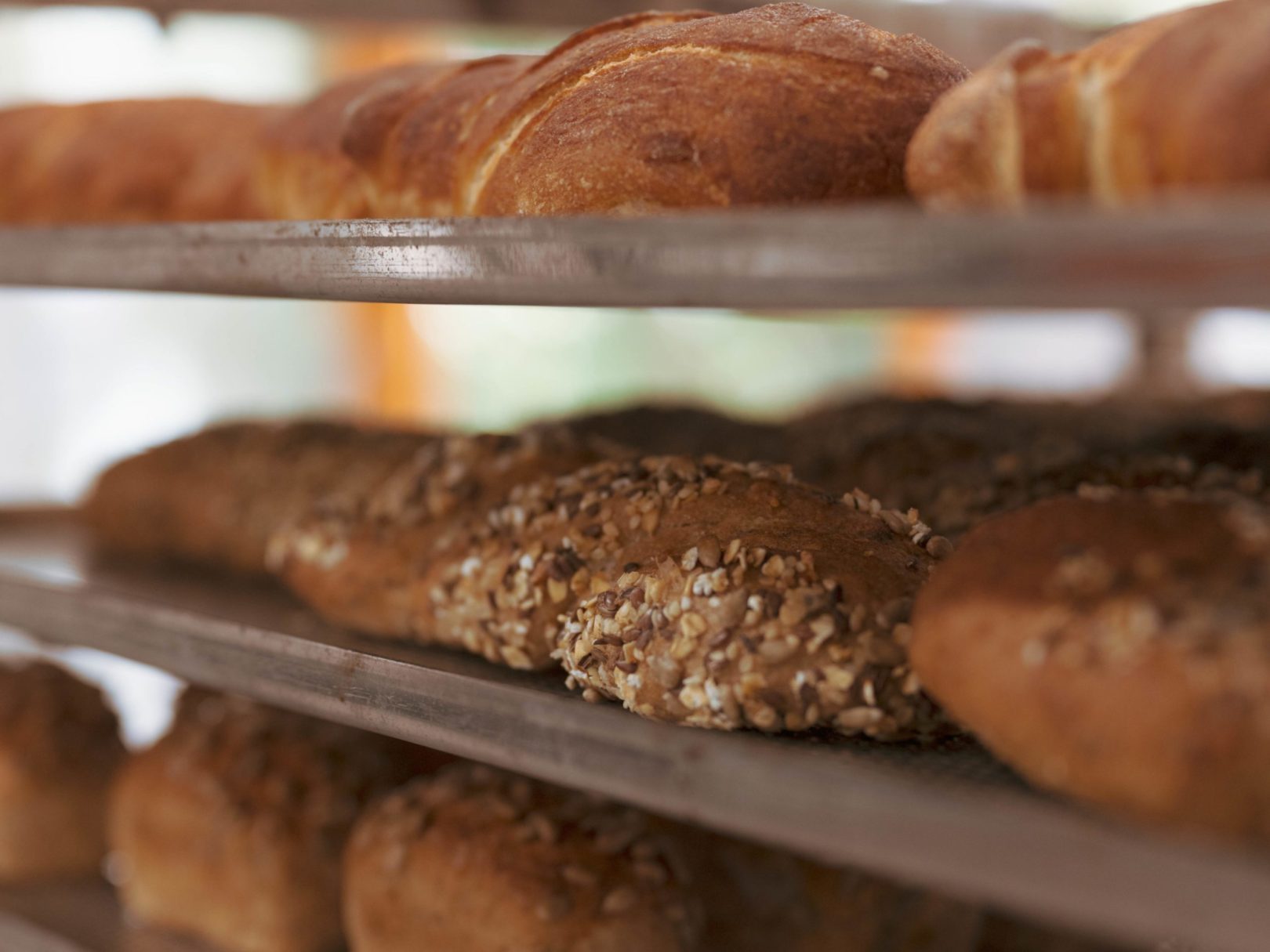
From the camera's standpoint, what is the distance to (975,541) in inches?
43.3

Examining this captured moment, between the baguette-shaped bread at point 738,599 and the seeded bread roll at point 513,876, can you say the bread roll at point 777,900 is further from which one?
the baguette-shaped bread at point 738,599

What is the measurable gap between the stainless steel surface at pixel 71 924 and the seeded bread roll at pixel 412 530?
58 centimetres

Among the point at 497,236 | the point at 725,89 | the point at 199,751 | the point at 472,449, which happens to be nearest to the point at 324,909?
the point at 199,751

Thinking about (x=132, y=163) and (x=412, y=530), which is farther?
(x=132, y=163)

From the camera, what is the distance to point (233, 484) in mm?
2121

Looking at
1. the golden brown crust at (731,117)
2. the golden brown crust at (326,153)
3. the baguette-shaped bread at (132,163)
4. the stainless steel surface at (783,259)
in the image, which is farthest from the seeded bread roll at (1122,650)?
the baguette-shaped bread at (132,163)

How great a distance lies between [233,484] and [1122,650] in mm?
1550

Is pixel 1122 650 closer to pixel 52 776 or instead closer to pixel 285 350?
pixel 52 776

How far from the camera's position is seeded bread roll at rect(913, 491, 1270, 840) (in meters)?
0.87

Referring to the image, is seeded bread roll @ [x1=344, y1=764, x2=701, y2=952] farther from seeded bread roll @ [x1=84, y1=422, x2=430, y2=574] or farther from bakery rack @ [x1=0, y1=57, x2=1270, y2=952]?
seeded bread roll @ [x1=84, y1=422, x2=430, y2=574]

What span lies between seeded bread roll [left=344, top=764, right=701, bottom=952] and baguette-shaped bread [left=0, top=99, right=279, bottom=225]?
0.89m

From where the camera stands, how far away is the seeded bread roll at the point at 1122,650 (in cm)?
87

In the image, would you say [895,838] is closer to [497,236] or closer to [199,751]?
[497,236]

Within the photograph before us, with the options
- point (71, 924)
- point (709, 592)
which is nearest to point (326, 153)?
point (709, 592)
